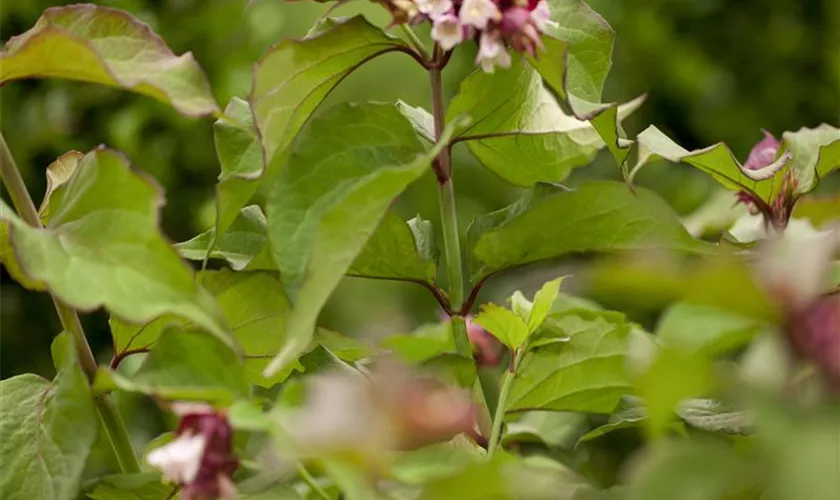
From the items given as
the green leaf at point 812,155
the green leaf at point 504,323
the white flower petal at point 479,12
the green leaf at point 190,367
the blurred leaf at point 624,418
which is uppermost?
the white flower petal at point 479,12

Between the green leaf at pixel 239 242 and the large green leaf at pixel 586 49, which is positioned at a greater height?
the large green leaf at pixel 586 49

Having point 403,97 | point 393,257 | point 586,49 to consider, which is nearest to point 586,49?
point 586,49

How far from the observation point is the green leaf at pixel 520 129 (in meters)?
0.42

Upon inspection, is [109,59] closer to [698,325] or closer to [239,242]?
[239,242]

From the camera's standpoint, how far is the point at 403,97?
5.69ft

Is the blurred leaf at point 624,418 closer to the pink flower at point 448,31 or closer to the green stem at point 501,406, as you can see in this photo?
the green stem at point 501,406

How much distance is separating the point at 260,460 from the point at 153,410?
106cm

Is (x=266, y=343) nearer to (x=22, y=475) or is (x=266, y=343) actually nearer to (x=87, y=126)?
(x=22, y=475)

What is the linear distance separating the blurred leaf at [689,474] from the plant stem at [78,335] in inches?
8.1

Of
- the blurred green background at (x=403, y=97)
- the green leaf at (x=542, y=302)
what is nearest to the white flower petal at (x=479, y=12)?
the green leaf at (x=542, y=302)

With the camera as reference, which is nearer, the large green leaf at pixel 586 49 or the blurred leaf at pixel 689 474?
the blurred leaf at pixel 689 474

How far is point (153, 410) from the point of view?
132cm

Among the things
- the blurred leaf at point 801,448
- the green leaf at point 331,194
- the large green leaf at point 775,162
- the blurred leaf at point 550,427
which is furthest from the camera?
the blurred leaf at point 550,427

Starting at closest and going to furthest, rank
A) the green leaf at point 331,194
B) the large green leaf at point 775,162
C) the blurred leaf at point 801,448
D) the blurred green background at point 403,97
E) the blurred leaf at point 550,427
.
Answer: the blurred leaf at point 801,448 → the green leaf at point 331,194 → the large green leaf at point 775,162 → the blurred leaf at point 550,427 → the blurred green background at point 403,97
